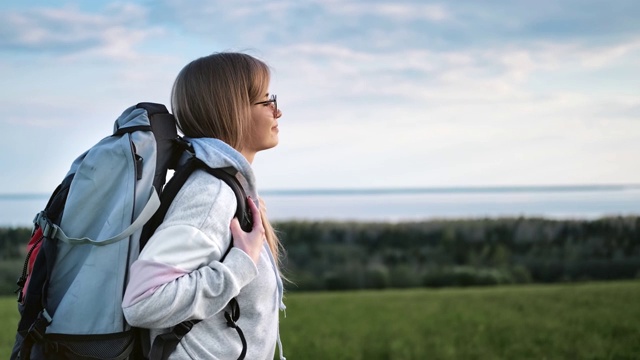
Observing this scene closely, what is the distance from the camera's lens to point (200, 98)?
2.99m

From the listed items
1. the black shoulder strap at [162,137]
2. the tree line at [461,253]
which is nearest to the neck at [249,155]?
the black shoulder strap at [162,137]

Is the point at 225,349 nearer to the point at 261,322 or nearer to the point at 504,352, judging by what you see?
the point at 261,322

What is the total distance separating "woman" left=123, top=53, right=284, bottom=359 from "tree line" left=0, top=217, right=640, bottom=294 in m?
8.91

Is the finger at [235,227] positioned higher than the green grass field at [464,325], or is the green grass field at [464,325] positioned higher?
the finger at [235,227]

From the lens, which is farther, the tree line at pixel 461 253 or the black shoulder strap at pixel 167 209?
the tree line at pixel 461 253

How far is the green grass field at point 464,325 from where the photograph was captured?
22.9ft

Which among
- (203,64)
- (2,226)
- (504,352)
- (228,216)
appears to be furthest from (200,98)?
(2,226)

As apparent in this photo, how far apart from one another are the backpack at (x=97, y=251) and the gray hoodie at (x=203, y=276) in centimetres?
7

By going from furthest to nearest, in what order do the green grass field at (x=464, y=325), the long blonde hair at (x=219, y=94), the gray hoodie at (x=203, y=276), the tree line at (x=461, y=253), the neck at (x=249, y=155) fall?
the tree line at (x=461, y=253)
the green grass field at (x=464, y=325)
the neck at (x=249, y=155)
the long blonde hair at (x=219, y=94)
the gray hoodie at (x=203, y=276)

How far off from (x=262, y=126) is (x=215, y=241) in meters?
0.57

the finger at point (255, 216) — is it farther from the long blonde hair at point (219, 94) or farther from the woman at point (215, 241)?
the long blonde hair at point (219, 94)

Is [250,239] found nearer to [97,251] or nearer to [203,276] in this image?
[203,276]

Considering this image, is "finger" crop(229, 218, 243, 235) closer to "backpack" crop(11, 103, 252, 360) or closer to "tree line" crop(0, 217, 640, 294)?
"backpack" crop(11, 103, 252, 360)

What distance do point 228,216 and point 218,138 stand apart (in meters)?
0.38
